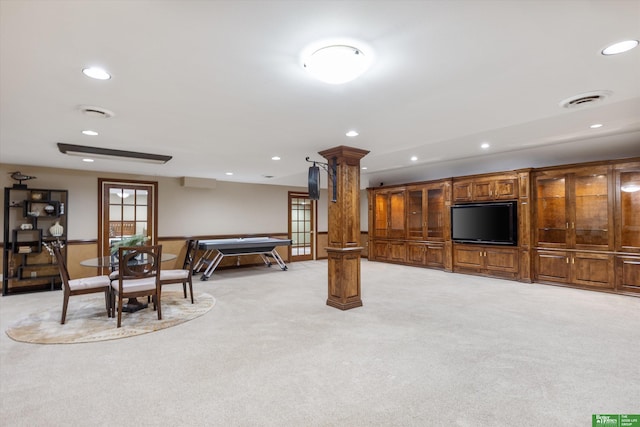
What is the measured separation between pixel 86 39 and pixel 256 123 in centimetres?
170

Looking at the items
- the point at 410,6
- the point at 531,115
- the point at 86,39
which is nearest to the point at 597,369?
the point at 531,115

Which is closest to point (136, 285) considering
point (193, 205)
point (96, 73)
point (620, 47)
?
point (96, 73)

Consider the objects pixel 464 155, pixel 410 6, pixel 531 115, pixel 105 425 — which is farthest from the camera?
pixel 464 155

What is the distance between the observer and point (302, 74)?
2145mm

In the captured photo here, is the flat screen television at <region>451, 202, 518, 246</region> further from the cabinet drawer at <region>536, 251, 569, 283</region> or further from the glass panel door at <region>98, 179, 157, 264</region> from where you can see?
the glass panel door at <region>98, 179, 157, 264</region>

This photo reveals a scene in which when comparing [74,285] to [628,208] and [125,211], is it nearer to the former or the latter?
[125,211]

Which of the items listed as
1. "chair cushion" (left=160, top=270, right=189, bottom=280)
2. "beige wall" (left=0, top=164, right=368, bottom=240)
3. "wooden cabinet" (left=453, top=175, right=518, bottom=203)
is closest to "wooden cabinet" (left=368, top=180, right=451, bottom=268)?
"wooden cabinet" (left=453, top=175, right=518, bottom=203)

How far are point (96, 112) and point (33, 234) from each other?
440 cm

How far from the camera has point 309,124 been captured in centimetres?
330

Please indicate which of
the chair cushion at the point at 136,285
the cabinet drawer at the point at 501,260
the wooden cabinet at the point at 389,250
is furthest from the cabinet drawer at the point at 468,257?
the chair cushion at the point at 136,285

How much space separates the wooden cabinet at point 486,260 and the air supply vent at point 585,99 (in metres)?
3.87

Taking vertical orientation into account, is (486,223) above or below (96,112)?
below

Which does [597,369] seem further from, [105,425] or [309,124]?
[105,425]

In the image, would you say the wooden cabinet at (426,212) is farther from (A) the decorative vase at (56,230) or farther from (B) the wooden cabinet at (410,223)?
(A) the decorative vase at (56,230)
